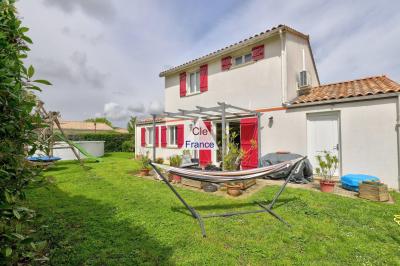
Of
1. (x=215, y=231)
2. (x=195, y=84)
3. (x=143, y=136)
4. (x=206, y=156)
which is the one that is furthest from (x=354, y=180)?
(x=143, y=136)

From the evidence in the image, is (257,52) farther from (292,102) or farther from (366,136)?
(366,136)

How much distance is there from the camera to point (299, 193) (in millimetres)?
5824

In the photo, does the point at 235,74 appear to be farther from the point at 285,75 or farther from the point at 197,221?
the point at 197,221

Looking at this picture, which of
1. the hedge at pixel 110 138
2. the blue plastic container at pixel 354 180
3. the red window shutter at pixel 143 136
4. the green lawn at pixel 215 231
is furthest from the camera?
the hedge at pixel 110 138

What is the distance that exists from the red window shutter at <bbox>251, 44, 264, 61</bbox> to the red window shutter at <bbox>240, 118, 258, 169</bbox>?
2715mm

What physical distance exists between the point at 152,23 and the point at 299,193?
8904mm

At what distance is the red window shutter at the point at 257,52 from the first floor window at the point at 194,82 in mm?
3582

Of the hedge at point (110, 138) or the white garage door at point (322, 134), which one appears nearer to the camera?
the white garage door at point (322, 134)

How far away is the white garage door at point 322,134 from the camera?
7.32 meters

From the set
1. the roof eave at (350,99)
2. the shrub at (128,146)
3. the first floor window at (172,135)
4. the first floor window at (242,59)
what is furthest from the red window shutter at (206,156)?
the shrub at (128,146)

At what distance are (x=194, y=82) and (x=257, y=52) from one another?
413 centimetres

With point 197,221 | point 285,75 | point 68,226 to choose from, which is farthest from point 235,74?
point 68,226

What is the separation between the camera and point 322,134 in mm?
7590

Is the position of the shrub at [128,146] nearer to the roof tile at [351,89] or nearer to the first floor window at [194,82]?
the first floor window at [194,82]
